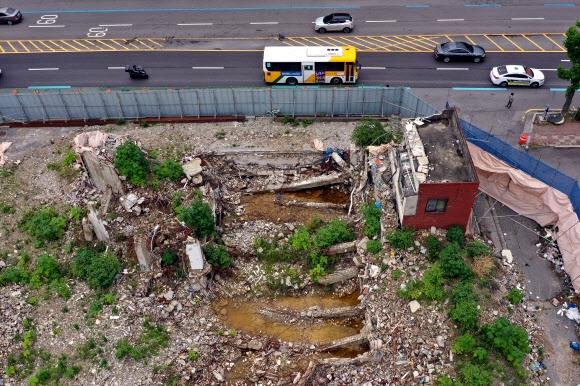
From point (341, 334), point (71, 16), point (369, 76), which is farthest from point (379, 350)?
point (71, 16)

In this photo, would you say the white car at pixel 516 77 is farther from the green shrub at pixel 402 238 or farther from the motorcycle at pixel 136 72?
the motorcycle at pixel 136 72

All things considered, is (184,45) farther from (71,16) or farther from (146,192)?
(146,192)

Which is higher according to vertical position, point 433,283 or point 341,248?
point 433,283

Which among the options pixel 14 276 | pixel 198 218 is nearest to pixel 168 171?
pixel 198 218

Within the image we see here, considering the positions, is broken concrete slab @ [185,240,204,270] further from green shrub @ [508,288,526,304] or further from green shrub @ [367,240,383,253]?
green shrub @ [508,288,526,304]

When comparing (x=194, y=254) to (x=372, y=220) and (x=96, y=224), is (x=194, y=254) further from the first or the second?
(x=372, y=220)
